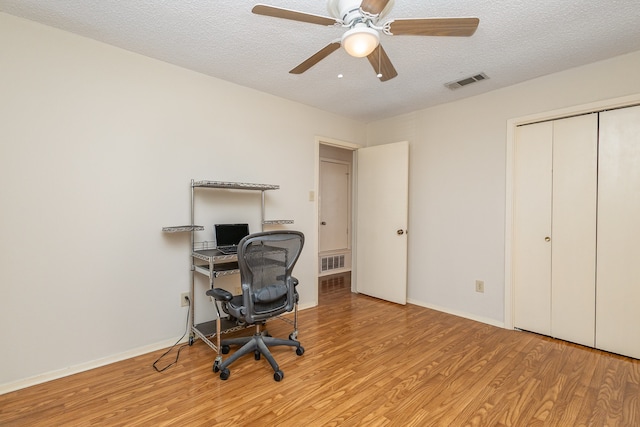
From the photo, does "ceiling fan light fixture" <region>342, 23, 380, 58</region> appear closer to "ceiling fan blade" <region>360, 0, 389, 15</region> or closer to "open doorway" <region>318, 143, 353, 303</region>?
"ceiling fan blade" <region>360, 0, 389, 15</region>

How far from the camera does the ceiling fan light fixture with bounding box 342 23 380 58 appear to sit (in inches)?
60.7

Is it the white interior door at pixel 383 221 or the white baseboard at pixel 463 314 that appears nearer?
the white baseboard at pixel 463 314

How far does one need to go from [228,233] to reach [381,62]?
1946 millimetres

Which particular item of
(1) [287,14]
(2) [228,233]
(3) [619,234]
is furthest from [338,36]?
(3) [619,234]

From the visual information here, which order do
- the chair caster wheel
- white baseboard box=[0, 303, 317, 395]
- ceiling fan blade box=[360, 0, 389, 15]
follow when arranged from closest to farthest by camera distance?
ceiling fan blade box=[360, 0, 389, 15] < white baseboard box=[0, 303, 317, 395] < the chair caster wheel

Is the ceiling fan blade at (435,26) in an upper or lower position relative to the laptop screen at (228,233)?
upper

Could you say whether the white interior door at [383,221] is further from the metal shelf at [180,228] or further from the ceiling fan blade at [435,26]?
the metal shelf at [180,228]

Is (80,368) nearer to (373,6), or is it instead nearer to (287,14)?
(287,14)

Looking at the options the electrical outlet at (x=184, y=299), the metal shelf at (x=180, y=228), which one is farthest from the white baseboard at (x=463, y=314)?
the metal shelf at (x=180, y=228)

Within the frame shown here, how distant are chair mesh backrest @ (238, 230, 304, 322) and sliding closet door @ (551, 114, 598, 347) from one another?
2.43 metres

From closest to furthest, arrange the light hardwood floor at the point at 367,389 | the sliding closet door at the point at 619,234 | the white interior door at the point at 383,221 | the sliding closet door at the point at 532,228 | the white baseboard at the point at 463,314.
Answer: the light hardwood floor at the point at 367,389
the sliding closet door at the point at 619,234
the sliding closet door at the point at 532,228
the white baseboard at the point at 463,314
the white interior door at the point at 383,221

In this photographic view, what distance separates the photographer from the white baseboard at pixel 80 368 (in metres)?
1.98

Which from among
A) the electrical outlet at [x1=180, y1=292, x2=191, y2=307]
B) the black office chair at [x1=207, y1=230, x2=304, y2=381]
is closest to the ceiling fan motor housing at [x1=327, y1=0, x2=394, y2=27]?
the black office chair at [x1=207, y1=230, x2=304, y2=381]

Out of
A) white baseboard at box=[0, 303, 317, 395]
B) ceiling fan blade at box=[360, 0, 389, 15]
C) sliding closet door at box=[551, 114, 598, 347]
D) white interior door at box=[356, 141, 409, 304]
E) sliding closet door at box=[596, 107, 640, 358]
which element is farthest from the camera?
white interior door at box=[356, 141, 409, 304]
